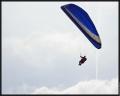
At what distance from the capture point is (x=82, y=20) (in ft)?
387

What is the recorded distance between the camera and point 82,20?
387 ft

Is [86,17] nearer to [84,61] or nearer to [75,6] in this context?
[75,6]

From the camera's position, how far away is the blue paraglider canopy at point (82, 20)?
117m

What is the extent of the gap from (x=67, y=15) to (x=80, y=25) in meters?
3.63

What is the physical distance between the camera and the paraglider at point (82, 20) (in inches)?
4617

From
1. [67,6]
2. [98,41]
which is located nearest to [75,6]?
[67,6]

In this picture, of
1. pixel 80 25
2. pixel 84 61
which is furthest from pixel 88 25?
pixel 84 61

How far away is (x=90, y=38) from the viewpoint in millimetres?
117500

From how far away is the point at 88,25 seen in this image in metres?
118

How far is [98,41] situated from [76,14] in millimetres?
7560

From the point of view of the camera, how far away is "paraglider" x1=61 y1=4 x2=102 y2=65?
11727 cm

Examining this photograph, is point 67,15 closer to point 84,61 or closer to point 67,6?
point 67,6

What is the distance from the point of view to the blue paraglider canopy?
117 metres

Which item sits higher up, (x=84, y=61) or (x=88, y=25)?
(x=88, y=25)
